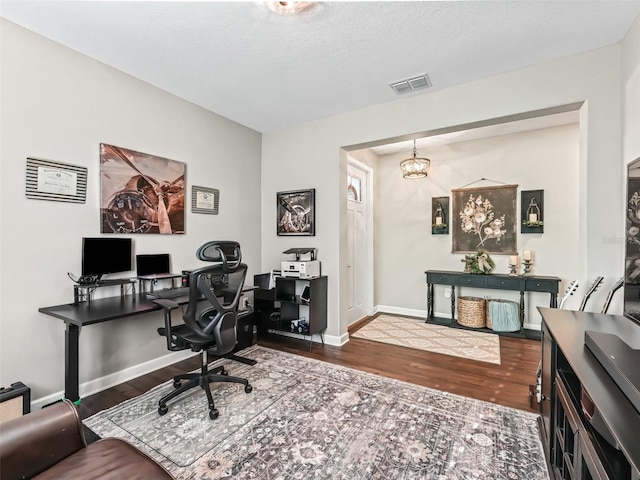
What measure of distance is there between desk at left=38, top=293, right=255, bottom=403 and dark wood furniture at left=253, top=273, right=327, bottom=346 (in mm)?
1638

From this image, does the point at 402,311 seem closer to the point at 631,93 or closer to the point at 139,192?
the point at 631,93

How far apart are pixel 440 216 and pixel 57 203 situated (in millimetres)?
4687

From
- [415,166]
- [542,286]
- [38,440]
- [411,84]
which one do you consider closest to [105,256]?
[38,440]

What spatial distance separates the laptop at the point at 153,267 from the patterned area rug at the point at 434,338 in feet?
8.12

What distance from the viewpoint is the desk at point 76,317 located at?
6.64ft

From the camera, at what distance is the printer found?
355 centimetres

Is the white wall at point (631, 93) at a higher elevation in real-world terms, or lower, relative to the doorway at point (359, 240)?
higher

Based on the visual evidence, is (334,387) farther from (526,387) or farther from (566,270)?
(566,270)

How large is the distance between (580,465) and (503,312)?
10.9ft

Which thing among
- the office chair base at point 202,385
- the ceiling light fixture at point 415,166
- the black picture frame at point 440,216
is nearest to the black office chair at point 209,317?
the office chair base at point 202,385

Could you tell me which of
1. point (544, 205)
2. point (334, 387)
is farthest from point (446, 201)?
point (334, 387)

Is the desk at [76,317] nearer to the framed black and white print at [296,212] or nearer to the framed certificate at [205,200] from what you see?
the framed certificate at [205,200]

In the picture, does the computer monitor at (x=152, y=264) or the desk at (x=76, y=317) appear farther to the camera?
the computer monitor at (x=152, y=264)

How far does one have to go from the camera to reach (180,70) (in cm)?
269
